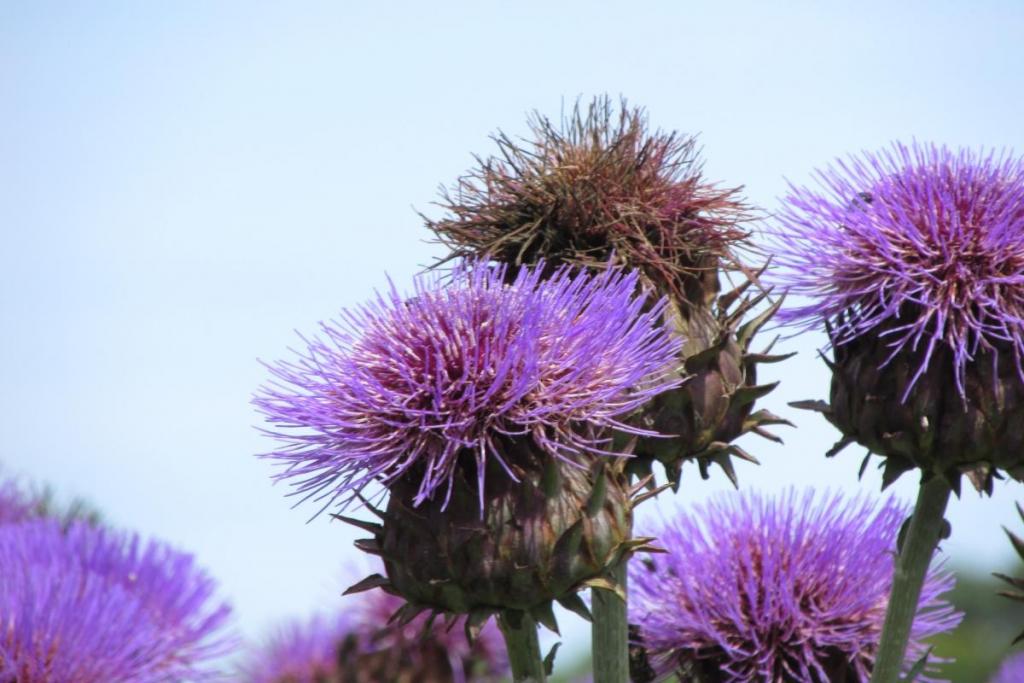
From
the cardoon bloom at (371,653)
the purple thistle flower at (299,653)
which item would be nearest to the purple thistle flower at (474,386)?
the cardoon bloom at (371,653)

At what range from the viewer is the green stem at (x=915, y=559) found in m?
3.15

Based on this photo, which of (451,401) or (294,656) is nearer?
(451,401)

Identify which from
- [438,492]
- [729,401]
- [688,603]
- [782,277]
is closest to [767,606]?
[688,603]

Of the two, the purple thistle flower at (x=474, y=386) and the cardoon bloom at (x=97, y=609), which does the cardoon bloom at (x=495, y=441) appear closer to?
the purple thistle flower at (x=474, y=386)

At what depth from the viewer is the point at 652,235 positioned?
3357 millimetres

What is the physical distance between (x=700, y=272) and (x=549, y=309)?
0.68 m

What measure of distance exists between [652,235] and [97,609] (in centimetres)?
205

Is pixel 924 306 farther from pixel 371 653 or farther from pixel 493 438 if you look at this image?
pixel 371 653

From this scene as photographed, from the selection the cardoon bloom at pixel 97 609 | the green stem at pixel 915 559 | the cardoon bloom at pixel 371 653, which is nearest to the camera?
the green stem at pixel 915 559

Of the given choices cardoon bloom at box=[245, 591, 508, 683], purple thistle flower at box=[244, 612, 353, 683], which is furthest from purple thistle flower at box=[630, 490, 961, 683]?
purple thistle flower at box=[244, 612, 353, 683]

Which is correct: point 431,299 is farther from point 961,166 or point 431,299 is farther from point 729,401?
point 961,166

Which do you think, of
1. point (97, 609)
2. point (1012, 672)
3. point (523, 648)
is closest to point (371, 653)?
point (97, 609)

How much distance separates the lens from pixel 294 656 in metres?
6.13

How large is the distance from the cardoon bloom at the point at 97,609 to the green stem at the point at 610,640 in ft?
5.42
